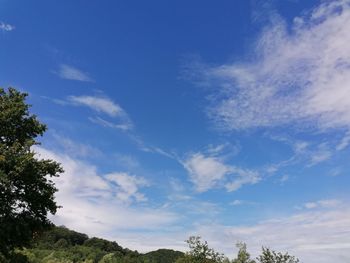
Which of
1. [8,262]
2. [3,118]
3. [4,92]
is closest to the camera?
[3,118]

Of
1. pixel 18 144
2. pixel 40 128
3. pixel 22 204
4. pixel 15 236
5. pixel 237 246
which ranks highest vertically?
pixel 237 246

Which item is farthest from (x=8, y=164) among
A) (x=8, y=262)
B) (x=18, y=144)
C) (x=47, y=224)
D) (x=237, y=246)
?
(x=237, y=246)

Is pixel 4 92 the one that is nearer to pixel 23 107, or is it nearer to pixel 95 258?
pixel 23 107

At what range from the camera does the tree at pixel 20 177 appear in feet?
107

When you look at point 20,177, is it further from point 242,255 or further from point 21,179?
point 242,255

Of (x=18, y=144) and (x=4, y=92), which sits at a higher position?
(x=4, y=92)

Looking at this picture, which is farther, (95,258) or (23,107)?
(95,258)

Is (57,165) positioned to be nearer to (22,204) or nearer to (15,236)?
(22,204)

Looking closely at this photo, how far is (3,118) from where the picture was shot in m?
34.7

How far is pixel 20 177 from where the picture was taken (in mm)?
33281

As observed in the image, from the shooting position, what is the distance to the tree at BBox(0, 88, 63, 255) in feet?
107

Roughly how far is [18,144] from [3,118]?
274 centimetres

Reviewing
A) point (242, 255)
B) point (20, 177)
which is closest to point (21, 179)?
point (20, 177)

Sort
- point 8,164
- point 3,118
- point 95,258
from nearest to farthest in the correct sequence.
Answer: point 8,164, point 3,118, point 95,258
